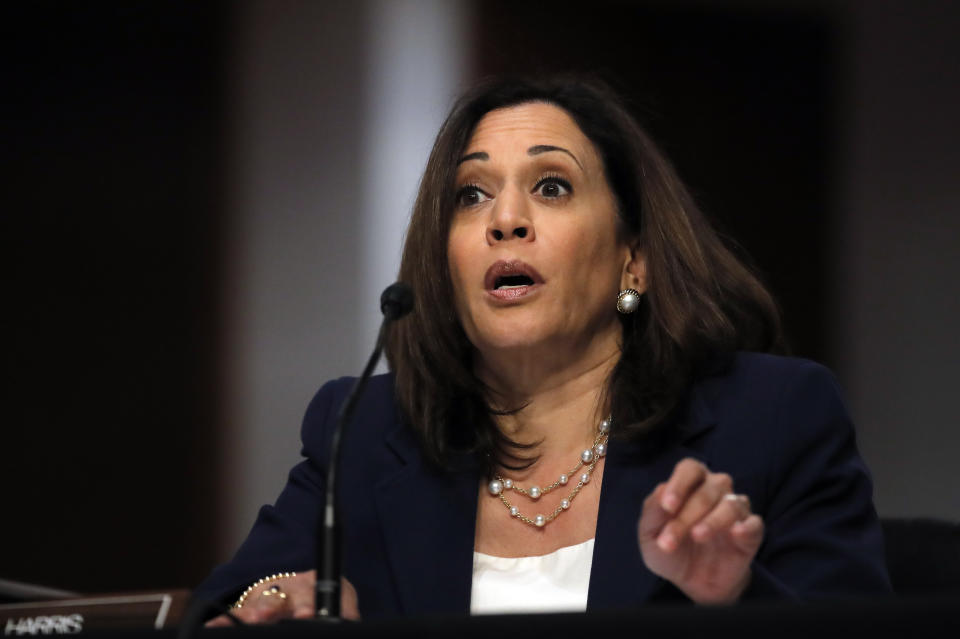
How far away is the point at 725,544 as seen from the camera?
50.3 inches

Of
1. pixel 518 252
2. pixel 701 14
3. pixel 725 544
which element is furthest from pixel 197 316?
pixel 725 544

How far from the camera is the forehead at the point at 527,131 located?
6.32 feet

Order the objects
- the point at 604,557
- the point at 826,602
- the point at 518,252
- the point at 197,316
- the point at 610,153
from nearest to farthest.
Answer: the point at 826,602 → the point at 604,557 → the point at 518,252 → the point at 610,153 → the point at 197,316

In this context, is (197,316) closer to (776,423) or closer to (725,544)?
(776,423)

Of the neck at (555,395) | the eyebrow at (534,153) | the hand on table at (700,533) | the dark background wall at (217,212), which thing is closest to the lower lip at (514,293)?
the neck at (555,395)

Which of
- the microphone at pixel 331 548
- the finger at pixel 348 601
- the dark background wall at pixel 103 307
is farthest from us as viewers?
the dark background wall at pixel 103 307

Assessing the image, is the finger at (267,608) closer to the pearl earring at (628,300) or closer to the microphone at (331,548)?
the microphone at (331,548)

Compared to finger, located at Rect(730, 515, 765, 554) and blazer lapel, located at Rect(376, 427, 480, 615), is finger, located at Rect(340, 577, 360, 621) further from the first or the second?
finger, located at Rect(730, 515, 765, 554)

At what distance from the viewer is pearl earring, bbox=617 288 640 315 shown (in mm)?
1925

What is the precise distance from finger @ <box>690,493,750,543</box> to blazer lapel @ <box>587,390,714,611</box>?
367mm

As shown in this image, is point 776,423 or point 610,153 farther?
point 610,153

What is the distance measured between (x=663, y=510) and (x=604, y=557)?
1.43 feet

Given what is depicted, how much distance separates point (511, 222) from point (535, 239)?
45 mm

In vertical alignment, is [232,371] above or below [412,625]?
below
